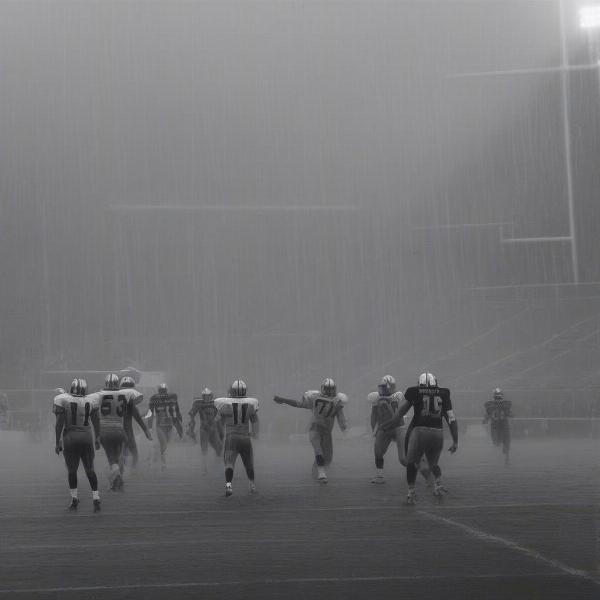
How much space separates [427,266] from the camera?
7000 cm

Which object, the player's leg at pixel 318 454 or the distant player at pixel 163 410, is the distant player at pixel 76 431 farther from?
the distant player at pixel 163 410

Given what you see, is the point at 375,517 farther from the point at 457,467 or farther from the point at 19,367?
the point at 19,367

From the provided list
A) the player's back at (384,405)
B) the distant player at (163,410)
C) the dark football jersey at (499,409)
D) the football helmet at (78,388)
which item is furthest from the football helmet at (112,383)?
the dark football jersey at (499,409)

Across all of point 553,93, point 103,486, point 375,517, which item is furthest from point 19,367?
point 375,517

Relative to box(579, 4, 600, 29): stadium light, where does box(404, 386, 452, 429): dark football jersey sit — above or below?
below

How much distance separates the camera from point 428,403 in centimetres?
1449

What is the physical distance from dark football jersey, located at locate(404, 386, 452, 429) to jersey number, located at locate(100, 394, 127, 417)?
18.1 feet

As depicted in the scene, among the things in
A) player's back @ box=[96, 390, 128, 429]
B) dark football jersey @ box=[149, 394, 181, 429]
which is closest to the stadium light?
dark football jersey @ box=[149, 394, 181, 429]

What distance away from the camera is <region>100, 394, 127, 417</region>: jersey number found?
17562mm

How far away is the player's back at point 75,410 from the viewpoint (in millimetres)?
14258

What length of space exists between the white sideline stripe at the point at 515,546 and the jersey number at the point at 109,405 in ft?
20.5

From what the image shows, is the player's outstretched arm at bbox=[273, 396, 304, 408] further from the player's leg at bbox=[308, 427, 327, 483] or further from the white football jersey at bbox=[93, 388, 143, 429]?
the white football jersey at bbox=[93, 388, 143, 429]

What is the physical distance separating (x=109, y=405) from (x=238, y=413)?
101 inches

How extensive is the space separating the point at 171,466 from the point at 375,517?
1365 centimetres
